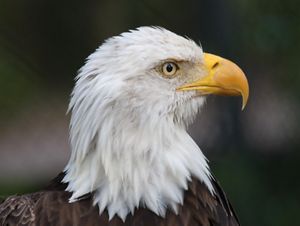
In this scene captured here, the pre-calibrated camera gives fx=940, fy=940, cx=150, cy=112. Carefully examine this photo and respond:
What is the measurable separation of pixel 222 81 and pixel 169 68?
21cm

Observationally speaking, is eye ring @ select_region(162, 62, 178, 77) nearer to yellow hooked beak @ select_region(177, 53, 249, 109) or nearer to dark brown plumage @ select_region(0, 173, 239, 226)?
yellow hooked beak @ select_region(177, 53, 249, 109)

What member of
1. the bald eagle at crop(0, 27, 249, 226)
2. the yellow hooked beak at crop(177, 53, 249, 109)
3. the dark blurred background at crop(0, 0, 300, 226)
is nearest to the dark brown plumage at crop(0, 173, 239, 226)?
the bald eagle at crop(0, 27, 249, 226)

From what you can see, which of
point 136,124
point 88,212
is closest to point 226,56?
point 136,124

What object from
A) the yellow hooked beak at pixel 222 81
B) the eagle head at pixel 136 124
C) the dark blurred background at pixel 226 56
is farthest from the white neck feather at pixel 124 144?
the dark blurred background at pixel 226 56

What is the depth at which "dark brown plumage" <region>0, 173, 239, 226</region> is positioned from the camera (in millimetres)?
3367

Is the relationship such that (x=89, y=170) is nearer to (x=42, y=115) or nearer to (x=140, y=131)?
(x=140, y=131)

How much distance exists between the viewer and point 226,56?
494 centimetres

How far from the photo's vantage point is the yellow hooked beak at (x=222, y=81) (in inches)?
139

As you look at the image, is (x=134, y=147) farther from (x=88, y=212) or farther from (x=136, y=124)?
(x=88, y=212)

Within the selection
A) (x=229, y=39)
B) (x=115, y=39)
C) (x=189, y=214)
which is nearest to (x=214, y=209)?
(x=189, y=214)

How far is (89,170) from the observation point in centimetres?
347

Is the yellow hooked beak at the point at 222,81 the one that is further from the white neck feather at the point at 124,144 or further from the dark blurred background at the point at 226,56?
the dark blurred background at the point at 226,56

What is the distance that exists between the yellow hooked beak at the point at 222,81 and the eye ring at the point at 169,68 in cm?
7

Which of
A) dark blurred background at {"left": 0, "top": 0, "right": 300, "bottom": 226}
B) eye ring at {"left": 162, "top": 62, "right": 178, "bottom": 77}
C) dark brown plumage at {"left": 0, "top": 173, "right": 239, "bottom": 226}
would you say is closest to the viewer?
dark brown plumage at {"left": 0, "top": 173, "right": 239, "bottom": 226}
